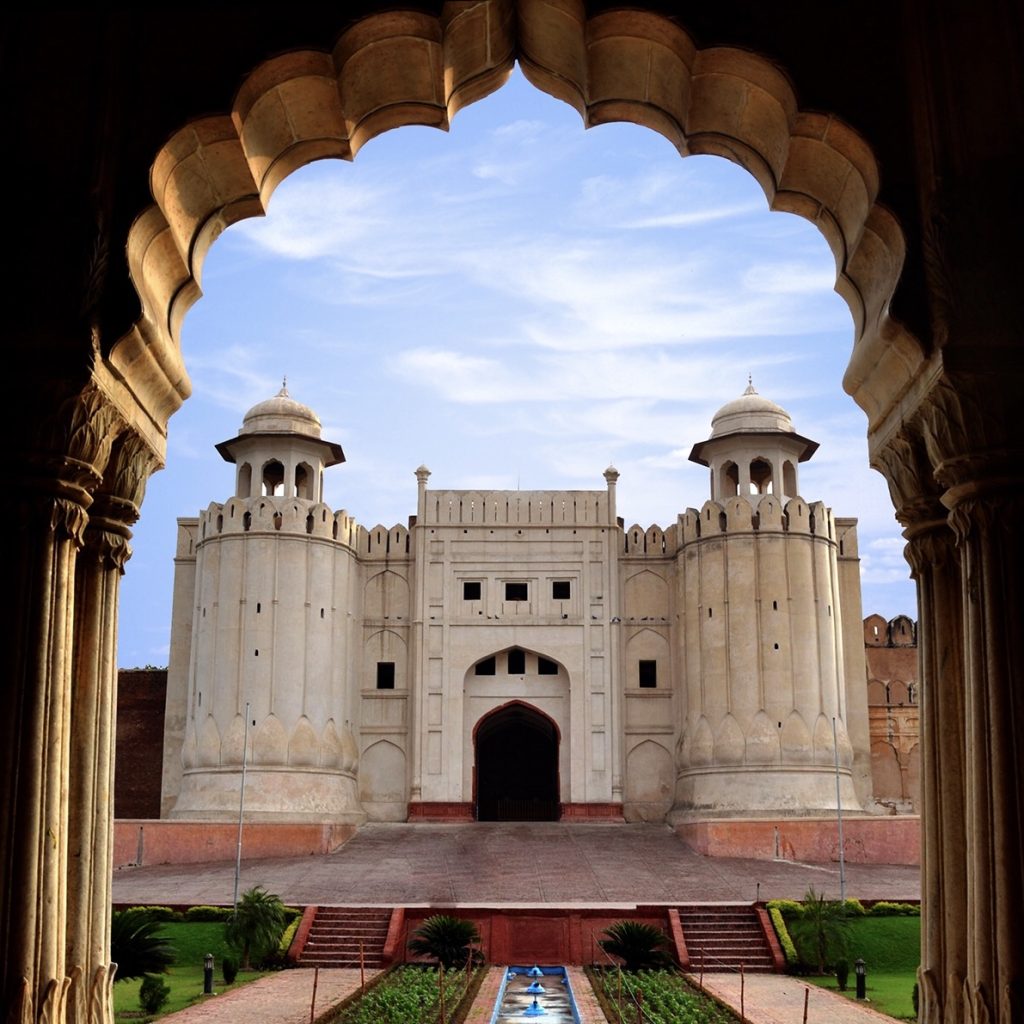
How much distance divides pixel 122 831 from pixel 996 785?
2147 cm

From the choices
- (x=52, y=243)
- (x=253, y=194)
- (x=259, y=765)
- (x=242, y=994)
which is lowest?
(x=242, y=994)

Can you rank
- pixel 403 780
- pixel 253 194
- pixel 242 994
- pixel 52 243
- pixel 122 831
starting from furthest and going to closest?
pixel 403 780, pixel 122 831, pixel 242 994, pixel 253 194, pixel 52 243

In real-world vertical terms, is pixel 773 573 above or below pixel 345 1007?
above

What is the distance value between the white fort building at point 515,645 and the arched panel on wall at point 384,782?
5 cm

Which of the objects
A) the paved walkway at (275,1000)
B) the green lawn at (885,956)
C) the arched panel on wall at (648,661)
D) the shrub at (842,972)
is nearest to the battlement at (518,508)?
the arched panel on wall at (648,661)

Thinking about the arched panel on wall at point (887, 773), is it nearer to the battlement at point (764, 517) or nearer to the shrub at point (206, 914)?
the battlement at point (764, 517)

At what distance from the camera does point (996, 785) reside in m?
4.58

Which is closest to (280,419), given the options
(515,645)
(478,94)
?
(515,645)

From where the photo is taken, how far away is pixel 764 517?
27562 millimetres

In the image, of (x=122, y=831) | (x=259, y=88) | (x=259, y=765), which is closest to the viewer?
(x=259, y=88)

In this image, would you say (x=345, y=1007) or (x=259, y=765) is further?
(x=259, y=765)

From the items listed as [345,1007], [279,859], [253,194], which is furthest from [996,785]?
[279,859]

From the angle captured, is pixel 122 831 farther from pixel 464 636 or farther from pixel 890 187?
pixel 890 187

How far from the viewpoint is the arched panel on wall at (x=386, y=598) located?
29703mm
